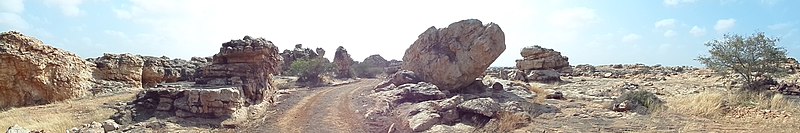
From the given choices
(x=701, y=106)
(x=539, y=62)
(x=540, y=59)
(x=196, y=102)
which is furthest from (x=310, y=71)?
(x=701, y=106)

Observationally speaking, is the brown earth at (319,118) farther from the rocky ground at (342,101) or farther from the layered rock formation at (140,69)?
the layered rock formation at (140,69)

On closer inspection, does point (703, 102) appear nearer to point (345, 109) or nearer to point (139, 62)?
point (345, 109)

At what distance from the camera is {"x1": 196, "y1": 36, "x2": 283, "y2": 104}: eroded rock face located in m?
17.6

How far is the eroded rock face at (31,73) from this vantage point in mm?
17172

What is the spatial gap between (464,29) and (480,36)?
3.87ft

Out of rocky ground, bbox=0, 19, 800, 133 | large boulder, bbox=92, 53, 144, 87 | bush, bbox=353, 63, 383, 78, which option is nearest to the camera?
rocky ground, bbox=0, 19, 800, 133

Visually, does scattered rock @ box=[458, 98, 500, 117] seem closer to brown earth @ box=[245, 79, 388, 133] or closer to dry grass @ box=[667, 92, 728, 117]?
brown earth @ box=[245, 79, 388, 133]

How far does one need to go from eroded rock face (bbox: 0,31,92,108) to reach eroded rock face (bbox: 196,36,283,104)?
5686mm

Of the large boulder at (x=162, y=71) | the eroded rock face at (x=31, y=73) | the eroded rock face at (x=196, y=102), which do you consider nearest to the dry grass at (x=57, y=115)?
the eroded rock face at (x=31, y=73)

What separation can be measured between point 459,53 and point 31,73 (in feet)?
59.3

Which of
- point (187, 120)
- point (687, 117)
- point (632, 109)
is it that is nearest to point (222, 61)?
point (187, 120)

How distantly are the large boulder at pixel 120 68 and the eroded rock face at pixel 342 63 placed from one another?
22.6 metres

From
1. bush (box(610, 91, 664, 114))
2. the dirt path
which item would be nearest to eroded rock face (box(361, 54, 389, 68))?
the dirt path

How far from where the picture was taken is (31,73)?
17.5 meters
